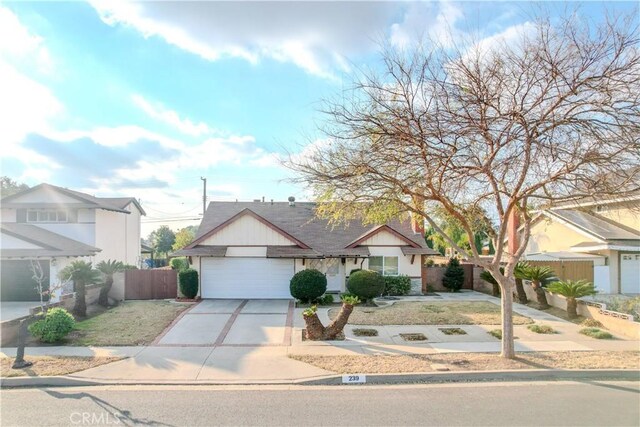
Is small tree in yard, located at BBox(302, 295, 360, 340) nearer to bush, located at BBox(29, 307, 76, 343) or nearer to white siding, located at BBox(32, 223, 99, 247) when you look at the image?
bush, located at BBox(29, 307, 76, 343)

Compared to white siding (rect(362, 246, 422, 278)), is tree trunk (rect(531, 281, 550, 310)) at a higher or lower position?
lower

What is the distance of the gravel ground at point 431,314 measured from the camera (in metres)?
13.8

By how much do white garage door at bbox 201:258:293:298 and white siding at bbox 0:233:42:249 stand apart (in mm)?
8326

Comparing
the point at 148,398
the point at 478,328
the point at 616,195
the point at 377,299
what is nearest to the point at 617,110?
the point at 616,195

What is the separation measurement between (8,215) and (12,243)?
18.3 feet

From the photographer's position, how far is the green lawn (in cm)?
1154

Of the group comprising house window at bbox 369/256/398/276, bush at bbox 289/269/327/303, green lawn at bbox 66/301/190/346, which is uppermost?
house window at bbox 369/256/398/276

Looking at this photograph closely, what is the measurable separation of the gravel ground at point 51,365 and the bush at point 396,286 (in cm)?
1408

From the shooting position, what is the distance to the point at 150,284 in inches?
793

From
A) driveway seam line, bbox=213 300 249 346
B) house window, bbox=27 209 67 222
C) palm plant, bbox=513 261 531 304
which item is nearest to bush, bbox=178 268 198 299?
driveway seam line, bbox=213 300 249 346

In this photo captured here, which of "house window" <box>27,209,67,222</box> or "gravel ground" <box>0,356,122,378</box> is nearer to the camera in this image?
"gravel ground" <box>0,356,122,378</box>

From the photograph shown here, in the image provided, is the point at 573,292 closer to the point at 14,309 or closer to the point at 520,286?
the point at 520,286

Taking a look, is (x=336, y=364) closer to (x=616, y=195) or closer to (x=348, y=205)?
(x=348, y=205)

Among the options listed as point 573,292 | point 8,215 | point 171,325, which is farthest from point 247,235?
point 8,215
